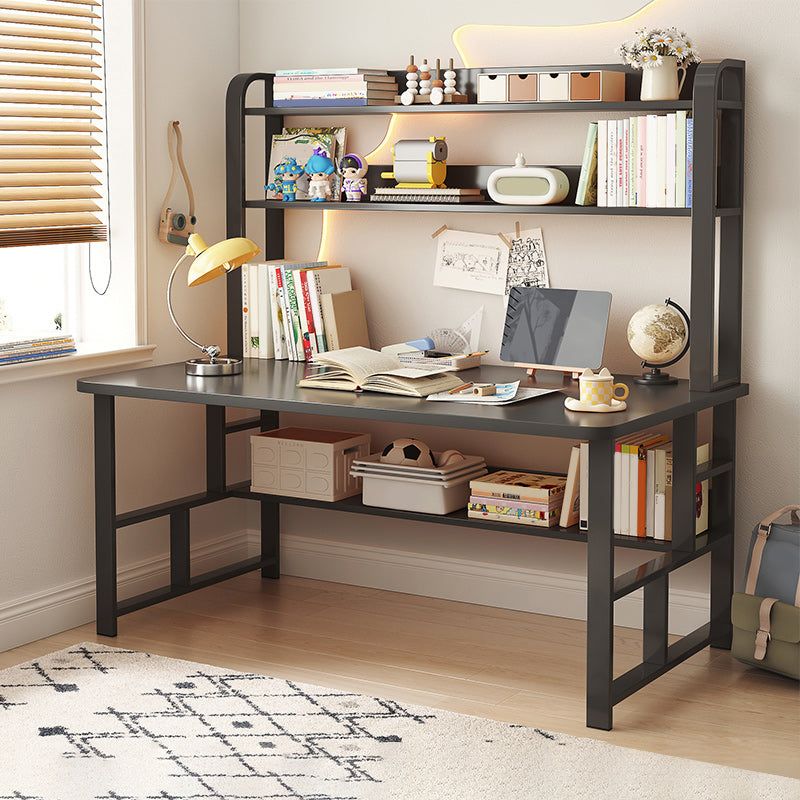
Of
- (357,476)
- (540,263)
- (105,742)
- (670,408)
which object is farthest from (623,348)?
(105,742)

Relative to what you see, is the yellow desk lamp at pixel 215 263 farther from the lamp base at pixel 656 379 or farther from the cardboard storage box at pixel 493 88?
the lamp base at pixel 656 379

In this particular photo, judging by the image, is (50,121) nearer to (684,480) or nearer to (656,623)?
(684,480)

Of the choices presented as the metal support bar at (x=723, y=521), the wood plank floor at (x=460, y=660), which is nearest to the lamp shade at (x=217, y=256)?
the wood plank floor at (x=460, y=660)

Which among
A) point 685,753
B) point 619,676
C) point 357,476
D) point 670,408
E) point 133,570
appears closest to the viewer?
point 685,753

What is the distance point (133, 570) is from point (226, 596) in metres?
0.30

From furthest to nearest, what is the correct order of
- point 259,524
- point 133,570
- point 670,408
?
1. point 259,524
2. point 133,570
3. point 670,408

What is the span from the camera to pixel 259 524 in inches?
161

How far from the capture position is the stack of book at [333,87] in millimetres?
3439

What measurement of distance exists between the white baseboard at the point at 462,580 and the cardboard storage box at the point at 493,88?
1.36 metres

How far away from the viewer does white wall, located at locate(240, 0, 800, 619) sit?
3166 mm

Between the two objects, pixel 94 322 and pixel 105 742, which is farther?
pixel 94 322

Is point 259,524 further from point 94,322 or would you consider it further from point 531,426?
point 531,426

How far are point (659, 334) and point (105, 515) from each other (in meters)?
1.54

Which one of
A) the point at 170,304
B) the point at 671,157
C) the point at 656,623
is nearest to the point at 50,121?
the point at 170,304
